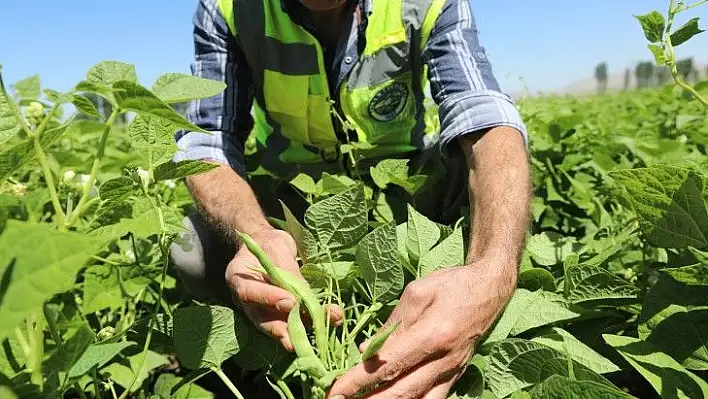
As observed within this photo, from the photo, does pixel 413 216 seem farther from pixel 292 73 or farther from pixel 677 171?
pixel 292 73

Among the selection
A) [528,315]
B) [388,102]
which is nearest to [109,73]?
[528,315]

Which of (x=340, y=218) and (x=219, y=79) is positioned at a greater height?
(x=219, y=79)

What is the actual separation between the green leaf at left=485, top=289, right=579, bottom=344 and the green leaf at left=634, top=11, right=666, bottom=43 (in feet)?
1.65

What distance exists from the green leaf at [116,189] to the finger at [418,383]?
48cm

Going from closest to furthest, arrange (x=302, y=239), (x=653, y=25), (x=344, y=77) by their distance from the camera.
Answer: (x=653, y=25), (x=302, y=239), (x=344, y=77)

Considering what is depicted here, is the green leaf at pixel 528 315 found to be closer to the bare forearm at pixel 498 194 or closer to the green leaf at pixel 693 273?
the bare forearm at pixel 498 194

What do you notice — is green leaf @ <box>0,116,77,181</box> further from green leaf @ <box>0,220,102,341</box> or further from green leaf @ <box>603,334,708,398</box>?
green leaf @ <box>603,334,708,398</box>

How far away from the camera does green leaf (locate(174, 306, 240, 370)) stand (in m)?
1.20

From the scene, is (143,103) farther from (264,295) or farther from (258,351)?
(258,351)

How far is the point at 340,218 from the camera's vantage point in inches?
55.0

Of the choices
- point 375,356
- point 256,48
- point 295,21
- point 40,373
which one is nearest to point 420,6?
point 295,21

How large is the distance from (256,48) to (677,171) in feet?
4.38

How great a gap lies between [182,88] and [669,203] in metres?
0.81

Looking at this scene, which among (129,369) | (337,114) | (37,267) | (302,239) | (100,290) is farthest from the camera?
(337,114)
